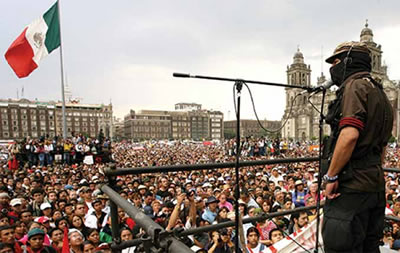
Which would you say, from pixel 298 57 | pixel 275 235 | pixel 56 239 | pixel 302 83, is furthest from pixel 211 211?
pixel 298 57

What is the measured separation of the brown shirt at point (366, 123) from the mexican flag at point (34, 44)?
49.8ft

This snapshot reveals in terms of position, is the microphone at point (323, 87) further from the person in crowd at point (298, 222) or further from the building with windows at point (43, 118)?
the building with windows at point (43, 118)

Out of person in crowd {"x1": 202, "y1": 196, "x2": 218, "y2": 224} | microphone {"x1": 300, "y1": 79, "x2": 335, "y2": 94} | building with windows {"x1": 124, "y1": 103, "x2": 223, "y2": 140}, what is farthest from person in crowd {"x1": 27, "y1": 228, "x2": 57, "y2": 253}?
building with windows {"x1": 124, "y1": 103, "x2": 223, "y2": 140}

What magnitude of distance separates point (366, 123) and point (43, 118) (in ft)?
417

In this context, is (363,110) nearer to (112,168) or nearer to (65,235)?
(112,168)

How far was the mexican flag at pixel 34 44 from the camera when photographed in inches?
525

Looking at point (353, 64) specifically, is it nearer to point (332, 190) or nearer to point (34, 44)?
point (332, 190)

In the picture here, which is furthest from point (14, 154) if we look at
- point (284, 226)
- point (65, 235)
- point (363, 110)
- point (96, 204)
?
point (363, 110)

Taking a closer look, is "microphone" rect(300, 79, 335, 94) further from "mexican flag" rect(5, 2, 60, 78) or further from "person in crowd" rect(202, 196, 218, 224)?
"mexican flag" rect(5, 2, 60, 78)

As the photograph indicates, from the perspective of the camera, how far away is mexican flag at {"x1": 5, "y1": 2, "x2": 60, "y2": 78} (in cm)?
1334

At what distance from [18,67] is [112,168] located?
49.3 ft

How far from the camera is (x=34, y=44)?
46.6 ft

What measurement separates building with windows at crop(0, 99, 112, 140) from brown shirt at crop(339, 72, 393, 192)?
332ft

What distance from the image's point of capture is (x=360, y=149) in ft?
5.63
